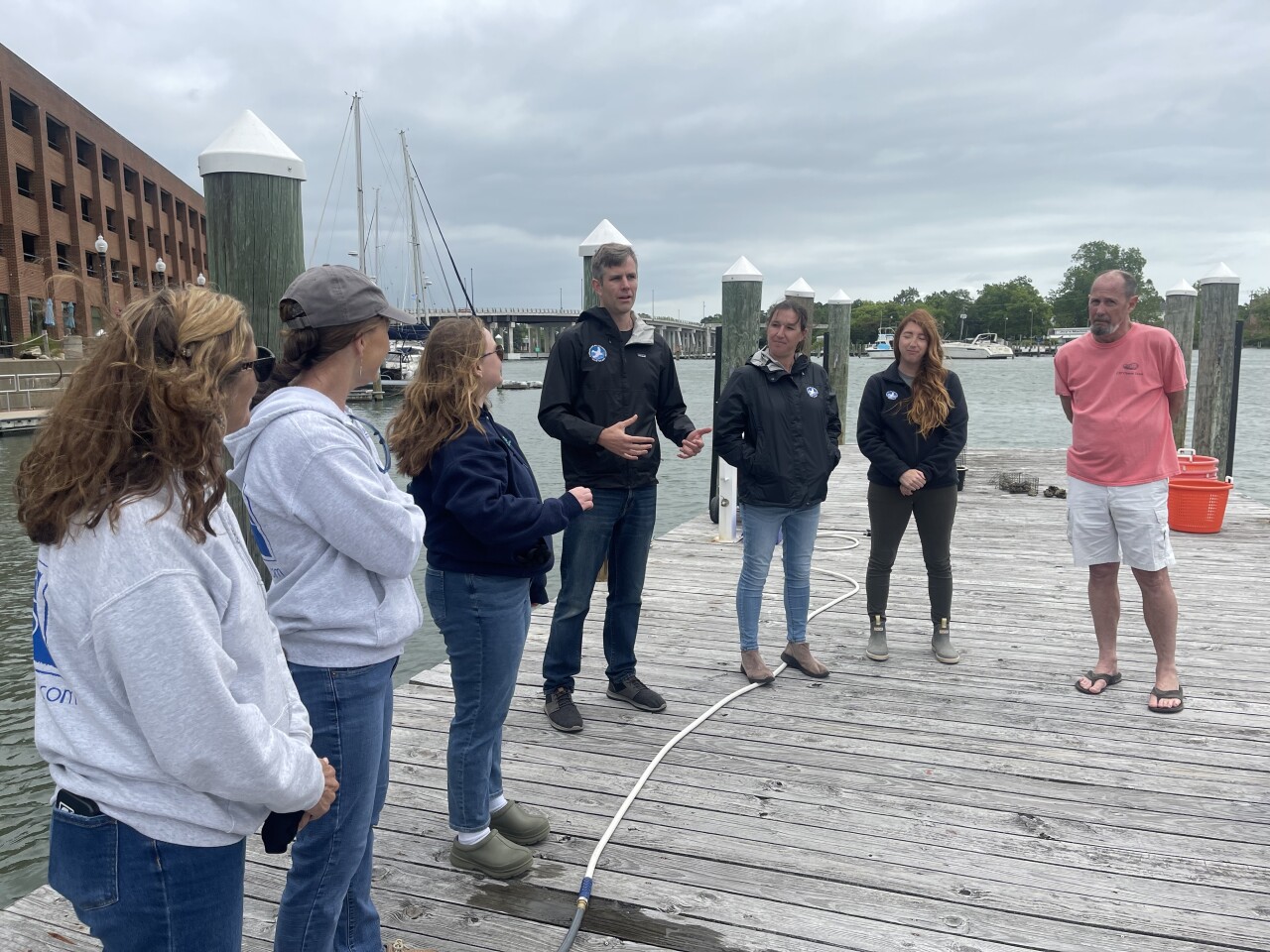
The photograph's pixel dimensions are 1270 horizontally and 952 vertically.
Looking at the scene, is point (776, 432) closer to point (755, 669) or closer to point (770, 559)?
point (770, 559)

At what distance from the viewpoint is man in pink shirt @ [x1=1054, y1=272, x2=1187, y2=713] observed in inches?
152

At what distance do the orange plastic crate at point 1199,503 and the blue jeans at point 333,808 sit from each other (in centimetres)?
753

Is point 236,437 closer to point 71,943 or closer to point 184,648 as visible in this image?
point 184,648

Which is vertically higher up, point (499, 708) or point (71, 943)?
point (499, 708)

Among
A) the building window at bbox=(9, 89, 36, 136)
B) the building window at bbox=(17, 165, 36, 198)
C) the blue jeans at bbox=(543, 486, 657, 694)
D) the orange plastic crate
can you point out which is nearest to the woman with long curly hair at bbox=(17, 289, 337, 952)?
the blue jeans at bbox=(543, 486, 657, 694)

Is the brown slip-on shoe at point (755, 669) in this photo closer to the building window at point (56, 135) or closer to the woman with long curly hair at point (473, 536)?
the woman with long curly hair at point (473, 536)

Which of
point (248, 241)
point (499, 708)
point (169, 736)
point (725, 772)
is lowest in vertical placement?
point (725, 772)

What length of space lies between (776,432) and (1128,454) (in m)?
1.52

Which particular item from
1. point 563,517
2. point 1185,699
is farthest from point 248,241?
point 1185,699

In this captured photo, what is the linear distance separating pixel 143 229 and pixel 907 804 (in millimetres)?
51498

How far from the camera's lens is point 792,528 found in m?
4.20

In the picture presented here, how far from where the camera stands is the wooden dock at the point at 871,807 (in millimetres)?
2393

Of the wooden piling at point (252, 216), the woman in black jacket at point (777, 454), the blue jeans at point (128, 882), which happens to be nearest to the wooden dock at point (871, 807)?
the woman in black jacket at point (777, 454)

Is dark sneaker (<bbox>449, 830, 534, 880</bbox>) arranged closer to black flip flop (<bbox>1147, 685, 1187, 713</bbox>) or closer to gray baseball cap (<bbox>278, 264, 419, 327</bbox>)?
gray baseball cap (<bbox>278, 264, 419, 327</bbox>)
